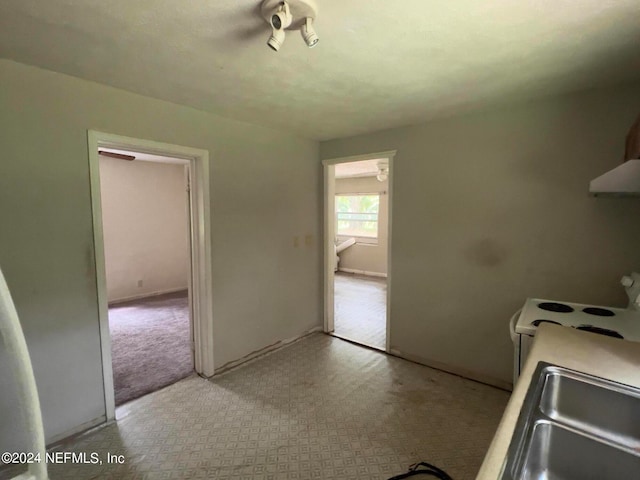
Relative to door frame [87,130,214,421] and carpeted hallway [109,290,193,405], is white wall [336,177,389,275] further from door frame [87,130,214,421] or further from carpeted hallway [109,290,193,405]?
door frame [87,130,214,421]

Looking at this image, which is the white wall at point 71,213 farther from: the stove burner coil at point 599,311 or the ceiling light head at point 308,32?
the stove burner coil at point 599,311

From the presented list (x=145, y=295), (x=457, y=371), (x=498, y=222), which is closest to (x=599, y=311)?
(x=498, y=222)

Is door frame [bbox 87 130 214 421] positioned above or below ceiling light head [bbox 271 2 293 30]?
below

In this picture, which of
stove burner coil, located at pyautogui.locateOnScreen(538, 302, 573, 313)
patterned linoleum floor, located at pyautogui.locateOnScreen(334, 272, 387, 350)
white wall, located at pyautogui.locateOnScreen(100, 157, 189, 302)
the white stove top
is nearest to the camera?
the white stove top

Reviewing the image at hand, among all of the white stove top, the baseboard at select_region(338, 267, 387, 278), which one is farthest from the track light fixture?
the baseboard at select_region(338, 267, 387, 278)

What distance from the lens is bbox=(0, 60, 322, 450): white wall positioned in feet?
5.93

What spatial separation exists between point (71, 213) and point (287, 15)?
69.7 inches

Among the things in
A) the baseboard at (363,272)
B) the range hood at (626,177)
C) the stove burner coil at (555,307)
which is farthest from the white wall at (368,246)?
the range hood at (626,177)

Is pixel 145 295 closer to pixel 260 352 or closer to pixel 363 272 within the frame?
pixel 260 352

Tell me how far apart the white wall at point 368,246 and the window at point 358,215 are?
0.58 ft

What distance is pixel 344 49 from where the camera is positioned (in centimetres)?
160

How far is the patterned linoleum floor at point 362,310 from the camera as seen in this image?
3750 mm

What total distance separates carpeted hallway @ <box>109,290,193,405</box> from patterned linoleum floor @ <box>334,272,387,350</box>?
5.91ft

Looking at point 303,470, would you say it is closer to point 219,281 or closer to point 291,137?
point 219,281
